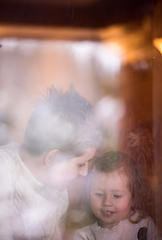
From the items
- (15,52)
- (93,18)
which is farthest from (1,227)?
(93,18)

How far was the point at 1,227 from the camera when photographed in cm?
100

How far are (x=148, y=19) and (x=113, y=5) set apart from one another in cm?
20

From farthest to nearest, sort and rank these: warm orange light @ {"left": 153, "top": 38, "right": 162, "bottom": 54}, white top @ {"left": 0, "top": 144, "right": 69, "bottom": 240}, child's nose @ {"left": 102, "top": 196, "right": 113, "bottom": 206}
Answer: warm orange light @ {"left": 153, "top": 38, "right": 162, "bottom": 54}
child's nose @ {"left": 102, "top": 196, "right": 113, "bottom": 206}
white top @ {"left": 0, "top": 144, "right": 69, "bottom": 240}

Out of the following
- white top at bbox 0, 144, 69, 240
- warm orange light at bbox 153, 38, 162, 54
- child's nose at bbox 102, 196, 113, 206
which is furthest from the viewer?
warm orange light at bbox 153, 38, 162, 54

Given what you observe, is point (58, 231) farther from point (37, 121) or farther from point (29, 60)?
point (29, 60)

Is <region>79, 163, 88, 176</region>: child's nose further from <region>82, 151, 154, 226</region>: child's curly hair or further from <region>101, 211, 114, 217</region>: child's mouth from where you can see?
<region>101, 211, 114, 217</region>: child's mouth

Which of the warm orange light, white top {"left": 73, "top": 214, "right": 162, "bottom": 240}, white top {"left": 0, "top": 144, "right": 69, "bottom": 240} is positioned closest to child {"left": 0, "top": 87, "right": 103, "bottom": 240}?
white top {"left": 0, "top": 144, "right": 69, "bottom": 240}

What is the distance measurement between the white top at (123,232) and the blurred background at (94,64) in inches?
2.0

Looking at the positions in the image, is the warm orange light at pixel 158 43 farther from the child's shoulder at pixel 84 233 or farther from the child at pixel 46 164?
the child's shoulder at pixel 84 233

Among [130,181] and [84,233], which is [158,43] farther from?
[84,233]

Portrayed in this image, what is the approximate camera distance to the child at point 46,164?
1.01 metres

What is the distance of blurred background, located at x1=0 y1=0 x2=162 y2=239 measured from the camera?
1.05 meters


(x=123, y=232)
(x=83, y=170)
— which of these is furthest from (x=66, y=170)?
(x=123, y=232)

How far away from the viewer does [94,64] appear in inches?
44.5
